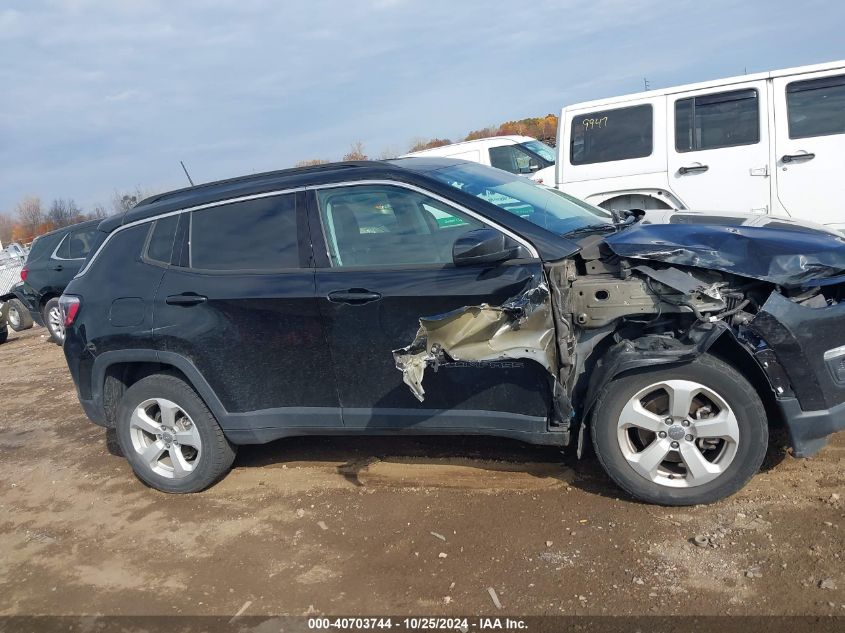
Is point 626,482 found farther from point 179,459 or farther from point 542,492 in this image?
point 179,459

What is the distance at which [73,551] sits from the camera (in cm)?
434

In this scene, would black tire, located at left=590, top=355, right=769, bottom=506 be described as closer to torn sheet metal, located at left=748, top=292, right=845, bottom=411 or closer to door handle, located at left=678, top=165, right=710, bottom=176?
torn sheet metal, located at left=748, top=292, right=845, bottom=411

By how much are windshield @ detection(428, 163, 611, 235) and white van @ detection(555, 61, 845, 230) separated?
2.98m

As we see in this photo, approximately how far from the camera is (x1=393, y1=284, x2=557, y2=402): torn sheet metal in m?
3.64

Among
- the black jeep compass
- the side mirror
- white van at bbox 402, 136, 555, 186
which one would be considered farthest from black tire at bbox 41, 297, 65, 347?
the side mirror

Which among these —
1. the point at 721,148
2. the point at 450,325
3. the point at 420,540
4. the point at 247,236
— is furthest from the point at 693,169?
the point at 420,540

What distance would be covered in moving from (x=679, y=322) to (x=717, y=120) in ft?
14.6

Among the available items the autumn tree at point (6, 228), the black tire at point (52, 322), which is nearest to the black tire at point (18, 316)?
the black tire at point (52, 322)

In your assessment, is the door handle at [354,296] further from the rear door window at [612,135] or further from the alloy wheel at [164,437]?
the rear door window at [612,135]

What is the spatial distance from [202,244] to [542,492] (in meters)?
2.58

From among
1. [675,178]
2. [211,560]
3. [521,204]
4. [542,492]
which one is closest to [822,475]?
[542,492]

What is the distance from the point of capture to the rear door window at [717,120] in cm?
712

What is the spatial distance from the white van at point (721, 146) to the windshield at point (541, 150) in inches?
140

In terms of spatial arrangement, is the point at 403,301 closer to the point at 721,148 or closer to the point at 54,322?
the point at 721,148
